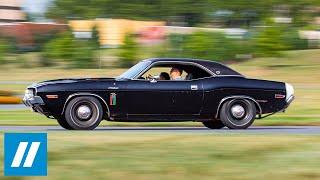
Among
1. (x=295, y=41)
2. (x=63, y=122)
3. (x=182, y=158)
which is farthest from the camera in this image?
(x=295, y=41)

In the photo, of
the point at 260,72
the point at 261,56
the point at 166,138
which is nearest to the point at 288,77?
the point at 260,72

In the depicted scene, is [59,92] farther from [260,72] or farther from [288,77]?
[260,72]

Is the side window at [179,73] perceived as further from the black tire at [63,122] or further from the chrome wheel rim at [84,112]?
the black tire at [63,122]

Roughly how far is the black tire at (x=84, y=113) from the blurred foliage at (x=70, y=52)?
4715 centimetres

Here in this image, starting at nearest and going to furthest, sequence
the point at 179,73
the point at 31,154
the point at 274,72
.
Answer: the point at 31,154, the point at 179,73, the point at 274,72

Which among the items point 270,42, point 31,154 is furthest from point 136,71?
point 270,42

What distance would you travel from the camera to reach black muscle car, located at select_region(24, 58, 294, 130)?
15461 mm

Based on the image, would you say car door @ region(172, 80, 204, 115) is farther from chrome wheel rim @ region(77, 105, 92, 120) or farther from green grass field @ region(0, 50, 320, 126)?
green grass field @ region(0, 50, 320, 126)

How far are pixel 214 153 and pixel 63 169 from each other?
2047mm

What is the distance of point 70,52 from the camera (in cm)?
6381

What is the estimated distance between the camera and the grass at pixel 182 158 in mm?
9555

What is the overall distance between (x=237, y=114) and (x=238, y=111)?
0.07 m

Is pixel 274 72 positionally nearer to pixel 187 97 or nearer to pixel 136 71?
pixel 187 97

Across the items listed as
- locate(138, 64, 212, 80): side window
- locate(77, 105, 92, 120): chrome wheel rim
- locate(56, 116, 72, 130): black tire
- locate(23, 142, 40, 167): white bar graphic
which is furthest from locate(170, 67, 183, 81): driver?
locate(23, 142, 40, 167): white bar graphic
